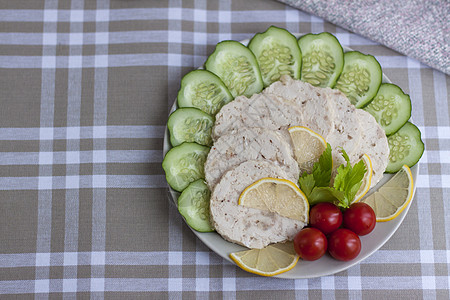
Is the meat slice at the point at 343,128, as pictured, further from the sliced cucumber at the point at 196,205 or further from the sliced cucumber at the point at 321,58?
the sliced cucumber at the point at 196,205

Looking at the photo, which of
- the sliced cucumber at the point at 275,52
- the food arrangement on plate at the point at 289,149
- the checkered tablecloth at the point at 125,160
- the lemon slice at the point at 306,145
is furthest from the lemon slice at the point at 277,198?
the sliced cucumber at the point at 275,52

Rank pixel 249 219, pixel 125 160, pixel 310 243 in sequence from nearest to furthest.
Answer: pixel 310 243, pixel 249 219, pixel 125 160

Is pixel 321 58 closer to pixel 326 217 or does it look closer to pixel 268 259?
pixel 326 217

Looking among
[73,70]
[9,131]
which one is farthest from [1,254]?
[73,70]

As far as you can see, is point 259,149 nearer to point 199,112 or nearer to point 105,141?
point 199,112

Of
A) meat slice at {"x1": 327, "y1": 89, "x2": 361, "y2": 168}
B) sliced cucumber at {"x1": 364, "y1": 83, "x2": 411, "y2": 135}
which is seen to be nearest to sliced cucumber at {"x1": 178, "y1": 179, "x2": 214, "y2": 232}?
meat slice at {"x1": 327, "y1": 89, "x2": 361, "y2": 168}

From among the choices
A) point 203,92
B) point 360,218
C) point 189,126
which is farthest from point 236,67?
point 360,218
